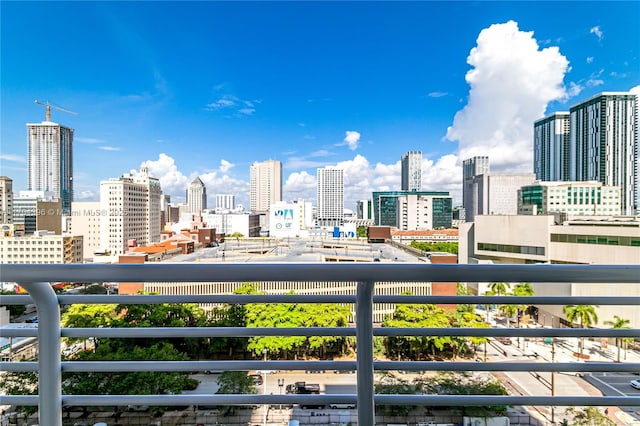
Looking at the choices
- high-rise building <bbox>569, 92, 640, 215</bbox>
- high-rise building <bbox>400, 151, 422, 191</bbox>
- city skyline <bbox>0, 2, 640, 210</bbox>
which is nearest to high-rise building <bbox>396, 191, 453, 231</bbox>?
high-rise building <bbox>400, 151, 422, 191</bbox>

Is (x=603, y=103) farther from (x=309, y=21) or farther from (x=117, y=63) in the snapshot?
(x=117, y=63)

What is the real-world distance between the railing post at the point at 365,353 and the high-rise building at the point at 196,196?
40212 millimetres

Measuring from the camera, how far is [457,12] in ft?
12.3

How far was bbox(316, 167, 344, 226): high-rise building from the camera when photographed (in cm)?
3250

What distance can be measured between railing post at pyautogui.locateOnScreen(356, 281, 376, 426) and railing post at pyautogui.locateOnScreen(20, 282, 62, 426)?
24.8 inches

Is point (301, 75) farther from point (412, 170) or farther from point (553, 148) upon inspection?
point (412, 170)

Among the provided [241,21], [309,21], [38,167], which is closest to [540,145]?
[309,21]

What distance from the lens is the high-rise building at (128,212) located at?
9.20 meters

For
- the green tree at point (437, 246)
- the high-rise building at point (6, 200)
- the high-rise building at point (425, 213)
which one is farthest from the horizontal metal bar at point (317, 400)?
the high-rise building at point (425, 213)

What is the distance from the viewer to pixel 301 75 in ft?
24.0

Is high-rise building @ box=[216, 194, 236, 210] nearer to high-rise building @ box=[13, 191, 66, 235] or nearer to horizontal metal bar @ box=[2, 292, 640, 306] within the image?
high-rise building @ box=[13, 191, 66, 235]

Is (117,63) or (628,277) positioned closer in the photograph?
(628,277)

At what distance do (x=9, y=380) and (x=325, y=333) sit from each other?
84 centimetres

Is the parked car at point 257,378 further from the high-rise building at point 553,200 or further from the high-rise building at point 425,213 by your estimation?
the high-rise building at point 425,213
